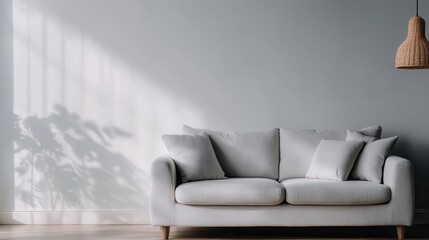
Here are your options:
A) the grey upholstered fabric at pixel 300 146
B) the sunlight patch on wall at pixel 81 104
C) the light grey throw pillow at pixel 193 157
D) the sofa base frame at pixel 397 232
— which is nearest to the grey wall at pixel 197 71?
the sunlight patch on wall at pixel 81 104

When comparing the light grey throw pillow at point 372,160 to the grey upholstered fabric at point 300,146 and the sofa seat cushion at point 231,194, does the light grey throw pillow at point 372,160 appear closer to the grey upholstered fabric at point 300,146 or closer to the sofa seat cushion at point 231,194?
the grey upholstered fabric at point 300,146

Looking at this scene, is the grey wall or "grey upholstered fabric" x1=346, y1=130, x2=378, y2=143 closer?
"grey upholstered fabric" x1=346, y1=130, x2=378, y2=143

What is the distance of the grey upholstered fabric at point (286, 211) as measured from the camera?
494 centimetres

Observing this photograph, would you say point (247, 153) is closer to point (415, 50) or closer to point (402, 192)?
point (402, 192)

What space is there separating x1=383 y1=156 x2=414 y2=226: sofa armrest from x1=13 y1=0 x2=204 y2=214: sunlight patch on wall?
1881 millimetres

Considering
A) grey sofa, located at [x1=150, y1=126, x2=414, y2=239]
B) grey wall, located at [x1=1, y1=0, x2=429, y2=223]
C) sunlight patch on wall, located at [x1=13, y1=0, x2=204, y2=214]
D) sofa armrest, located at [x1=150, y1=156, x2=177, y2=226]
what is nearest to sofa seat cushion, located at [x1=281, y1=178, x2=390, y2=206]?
A: grey sofa, located at [x1=150, y1=126, x2=414, y2=239]

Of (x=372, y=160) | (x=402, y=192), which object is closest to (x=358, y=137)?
(x=372, y=160)

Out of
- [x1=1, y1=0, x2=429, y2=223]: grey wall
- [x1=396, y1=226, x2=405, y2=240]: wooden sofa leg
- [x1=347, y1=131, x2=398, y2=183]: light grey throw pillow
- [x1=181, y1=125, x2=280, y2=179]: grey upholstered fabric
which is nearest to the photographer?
[x1=396, y1=226, x2=405, y2=240]: wooden sofa leg

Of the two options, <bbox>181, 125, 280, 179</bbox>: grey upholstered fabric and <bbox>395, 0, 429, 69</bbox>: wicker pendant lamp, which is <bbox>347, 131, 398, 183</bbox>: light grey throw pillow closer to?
<bbox>181, 125, 280, 179</bbox>: grey upholstered fabric

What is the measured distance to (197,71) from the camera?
5926mm

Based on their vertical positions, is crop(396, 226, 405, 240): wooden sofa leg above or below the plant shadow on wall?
below

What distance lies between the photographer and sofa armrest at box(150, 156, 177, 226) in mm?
4977

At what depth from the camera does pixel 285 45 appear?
233 inches

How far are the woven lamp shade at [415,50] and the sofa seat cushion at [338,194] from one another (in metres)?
1.09
